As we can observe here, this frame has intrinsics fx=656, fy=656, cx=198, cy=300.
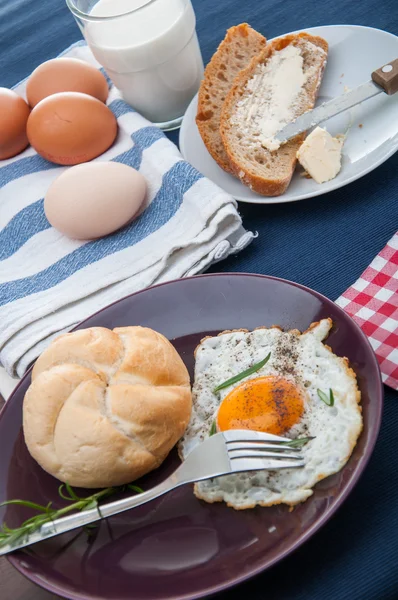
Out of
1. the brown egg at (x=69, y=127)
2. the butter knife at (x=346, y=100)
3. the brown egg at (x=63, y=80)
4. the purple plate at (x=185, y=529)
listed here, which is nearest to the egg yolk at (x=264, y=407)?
the purple plate at (x=185, y=529)

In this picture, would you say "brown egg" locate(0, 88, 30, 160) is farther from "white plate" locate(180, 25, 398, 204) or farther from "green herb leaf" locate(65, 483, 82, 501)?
"green herb leaf" locate(65, 483, 82, 501)

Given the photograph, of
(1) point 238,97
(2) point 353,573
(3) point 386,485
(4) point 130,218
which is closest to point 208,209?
(4) point 130,218

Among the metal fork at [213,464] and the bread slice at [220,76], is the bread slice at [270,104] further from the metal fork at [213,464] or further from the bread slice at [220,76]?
the metal fork at [213,464]

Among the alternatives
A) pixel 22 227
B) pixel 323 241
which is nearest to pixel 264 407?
pixel 323 241

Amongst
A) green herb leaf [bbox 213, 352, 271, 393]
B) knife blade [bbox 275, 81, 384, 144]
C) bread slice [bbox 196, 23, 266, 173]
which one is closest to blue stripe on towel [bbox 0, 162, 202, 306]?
bread slice [bbox 196, 23, 266, 173]

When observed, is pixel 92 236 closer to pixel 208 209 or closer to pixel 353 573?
pixel 208 209

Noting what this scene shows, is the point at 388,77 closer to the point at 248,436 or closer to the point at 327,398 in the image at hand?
Answer: the point at 327,398
